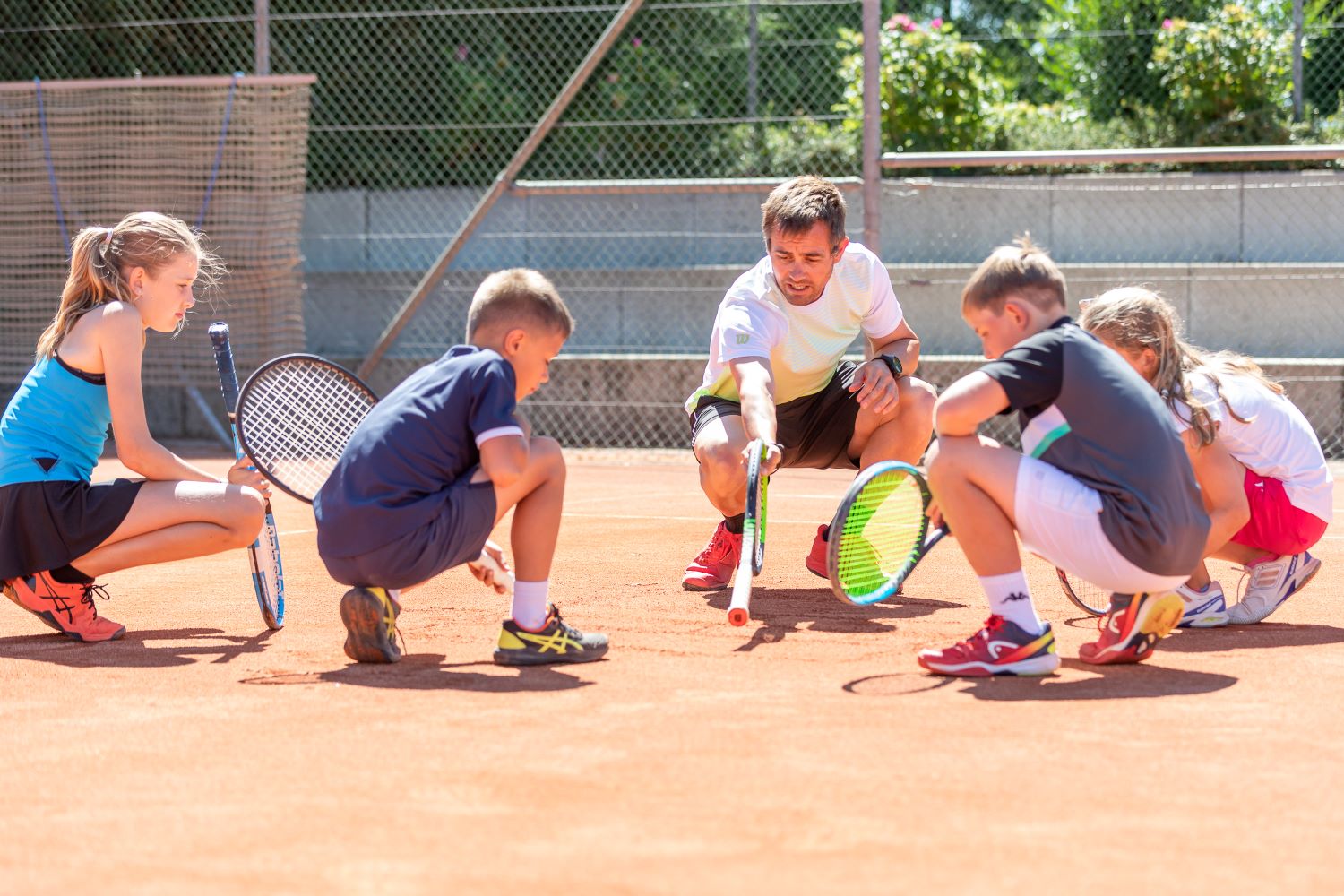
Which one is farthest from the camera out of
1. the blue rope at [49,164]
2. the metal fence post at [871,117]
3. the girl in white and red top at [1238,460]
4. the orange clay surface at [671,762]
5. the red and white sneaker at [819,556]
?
the blue rope at [49,164]

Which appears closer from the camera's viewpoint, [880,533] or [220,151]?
[880,533]

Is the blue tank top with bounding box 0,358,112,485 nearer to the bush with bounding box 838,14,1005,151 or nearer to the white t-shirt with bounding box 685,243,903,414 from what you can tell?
the white t-shirt with bounding box 685,243,903,414

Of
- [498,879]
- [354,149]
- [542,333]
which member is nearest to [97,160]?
[354,149]

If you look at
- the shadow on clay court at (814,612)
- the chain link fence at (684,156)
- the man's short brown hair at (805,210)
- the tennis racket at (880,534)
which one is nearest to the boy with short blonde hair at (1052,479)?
the tennis racket at (880,534)

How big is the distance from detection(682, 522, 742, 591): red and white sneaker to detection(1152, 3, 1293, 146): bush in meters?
6.89

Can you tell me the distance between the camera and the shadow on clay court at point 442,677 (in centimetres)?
335

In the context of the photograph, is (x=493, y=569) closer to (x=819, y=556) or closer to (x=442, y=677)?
(x=442, y=677)

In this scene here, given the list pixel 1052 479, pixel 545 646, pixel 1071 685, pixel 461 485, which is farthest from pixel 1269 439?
pixel 461 485

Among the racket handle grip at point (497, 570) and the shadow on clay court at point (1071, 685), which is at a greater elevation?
the racket handle grip at point (497, 570)

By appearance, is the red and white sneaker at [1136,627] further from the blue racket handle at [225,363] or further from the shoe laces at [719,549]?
Answer: the blue racket handle at [225,363]

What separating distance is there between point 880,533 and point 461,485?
3.47 ft

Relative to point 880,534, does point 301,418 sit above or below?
above

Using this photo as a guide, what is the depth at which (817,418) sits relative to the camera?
5000mm

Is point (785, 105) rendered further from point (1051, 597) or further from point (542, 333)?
point (542, 333)
